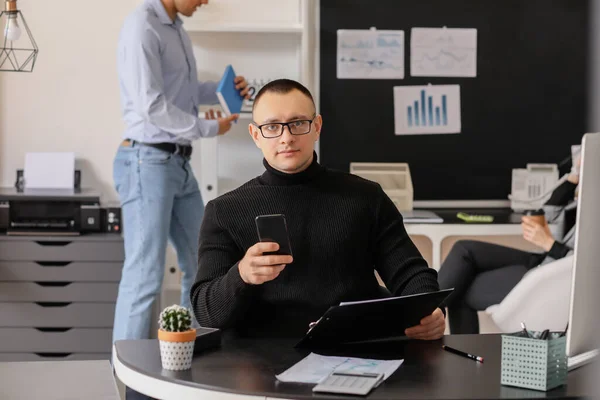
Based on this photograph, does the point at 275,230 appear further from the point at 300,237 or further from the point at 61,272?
the point at 61,272

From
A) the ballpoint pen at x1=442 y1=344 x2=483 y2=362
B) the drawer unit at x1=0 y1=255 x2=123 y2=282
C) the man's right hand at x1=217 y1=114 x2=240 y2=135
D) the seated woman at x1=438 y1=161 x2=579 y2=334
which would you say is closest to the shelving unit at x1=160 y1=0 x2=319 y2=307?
the drawer unit at x1=0 y1=255 x2=123 y2=282

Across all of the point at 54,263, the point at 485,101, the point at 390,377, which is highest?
the point at 485,101

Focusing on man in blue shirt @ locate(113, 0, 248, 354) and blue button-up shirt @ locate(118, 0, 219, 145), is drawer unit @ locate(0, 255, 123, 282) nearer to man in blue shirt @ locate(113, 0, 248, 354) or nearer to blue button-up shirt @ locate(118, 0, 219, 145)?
man in blue shirt @ locate(113, 0, 248, 354)

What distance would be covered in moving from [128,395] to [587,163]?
1102 mm

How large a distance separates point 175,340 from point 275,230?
293 mm

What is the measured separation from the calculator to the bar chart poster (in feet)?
10.5

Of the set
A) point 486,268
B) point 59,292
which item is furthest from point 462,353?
point 59,292

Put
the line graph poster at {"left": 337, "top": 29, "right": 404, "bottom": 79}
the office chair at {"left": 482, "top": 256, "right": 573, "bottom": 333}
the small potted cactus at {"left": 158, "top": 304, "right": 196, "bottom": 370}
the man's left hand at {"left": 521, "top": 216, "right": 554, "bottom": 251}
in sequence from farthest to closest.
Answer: the line graph poster at {"left": 337, "top": 29, "right": 404, "bottom": 79}
the man's left hand at {"left": 521, "top": 216, "right": 554, "bottom": 251}
the office chair at {"left": 482, "top": 256, "right": 573, "bottom": 333}
the small potted cactus at {"left": 158, "top": 304, "right": 196, "bottom": 370}

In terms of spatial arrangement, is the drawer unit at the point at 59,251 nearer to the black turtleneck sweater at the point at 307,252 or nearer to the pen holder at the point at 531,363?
the black turtleneck sweater at the point at 307,252

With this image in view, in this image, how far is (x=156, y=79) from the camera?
143 inches

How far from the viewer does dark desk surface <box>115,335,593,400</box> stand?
1.57 meters

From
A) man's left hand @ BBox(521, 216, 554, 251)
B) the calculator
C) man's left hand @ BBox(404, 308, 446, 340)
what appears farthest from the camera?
man's left hand @ BBox(521, 216, 554, 251)

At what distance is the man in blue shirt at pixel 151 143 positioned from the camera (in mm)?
3621

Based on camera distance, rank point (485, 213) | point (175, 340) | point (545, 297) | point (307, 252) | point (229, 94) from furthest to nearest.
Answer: point (485, 213) → point (229, 94) → point (545, 297) → point (307, 252) → point (175, 340)
